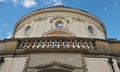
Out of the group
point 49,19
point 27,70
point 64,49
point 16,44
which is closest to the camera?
point 27,70

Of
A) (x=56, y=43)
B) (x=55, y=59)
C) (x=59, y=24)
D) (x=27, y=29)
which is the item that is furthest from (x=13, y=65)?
(x=27, y=29)

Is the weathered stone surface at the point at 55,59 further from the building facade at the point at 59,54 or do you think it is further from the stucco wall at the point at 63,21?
the stucco wall at the point at 63,21

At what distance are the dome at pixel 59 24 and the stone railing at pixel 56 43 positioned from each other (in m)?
5.05

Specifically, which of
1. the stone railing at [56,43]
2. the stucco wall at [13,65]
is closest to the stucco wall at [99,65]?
the stone railing at [56,43]

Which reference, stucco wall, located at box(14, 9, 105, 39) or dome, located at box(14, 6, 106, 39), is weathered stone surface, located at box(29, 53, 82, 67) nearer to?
dome, located at box(14, 6, 106, 39)

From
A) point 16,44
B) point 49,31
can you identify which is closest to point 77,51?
point 16,44

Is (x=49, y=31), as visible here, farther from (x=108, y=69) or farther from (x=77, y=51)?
(x=108, y=69)

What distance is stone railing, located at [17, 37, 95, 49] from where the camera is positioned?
11.5 metres

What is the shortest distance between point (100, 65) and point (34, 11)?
10961mm

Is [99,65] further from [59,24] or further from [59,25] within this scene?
[59,24]

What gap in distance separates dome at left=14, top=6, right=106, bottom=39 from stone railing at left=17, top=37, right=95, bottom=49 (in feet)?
16.6

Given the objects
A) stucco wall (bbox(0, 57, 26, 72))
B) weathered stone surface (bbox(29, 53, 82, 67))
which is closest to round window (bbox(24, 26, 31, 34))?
stucco wall (bbox(0, 57, 26, 72))

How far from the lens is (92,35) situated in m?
17.8

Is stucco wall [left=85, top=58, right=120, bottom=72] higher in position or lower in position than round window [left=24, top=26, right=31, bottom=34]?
lower
